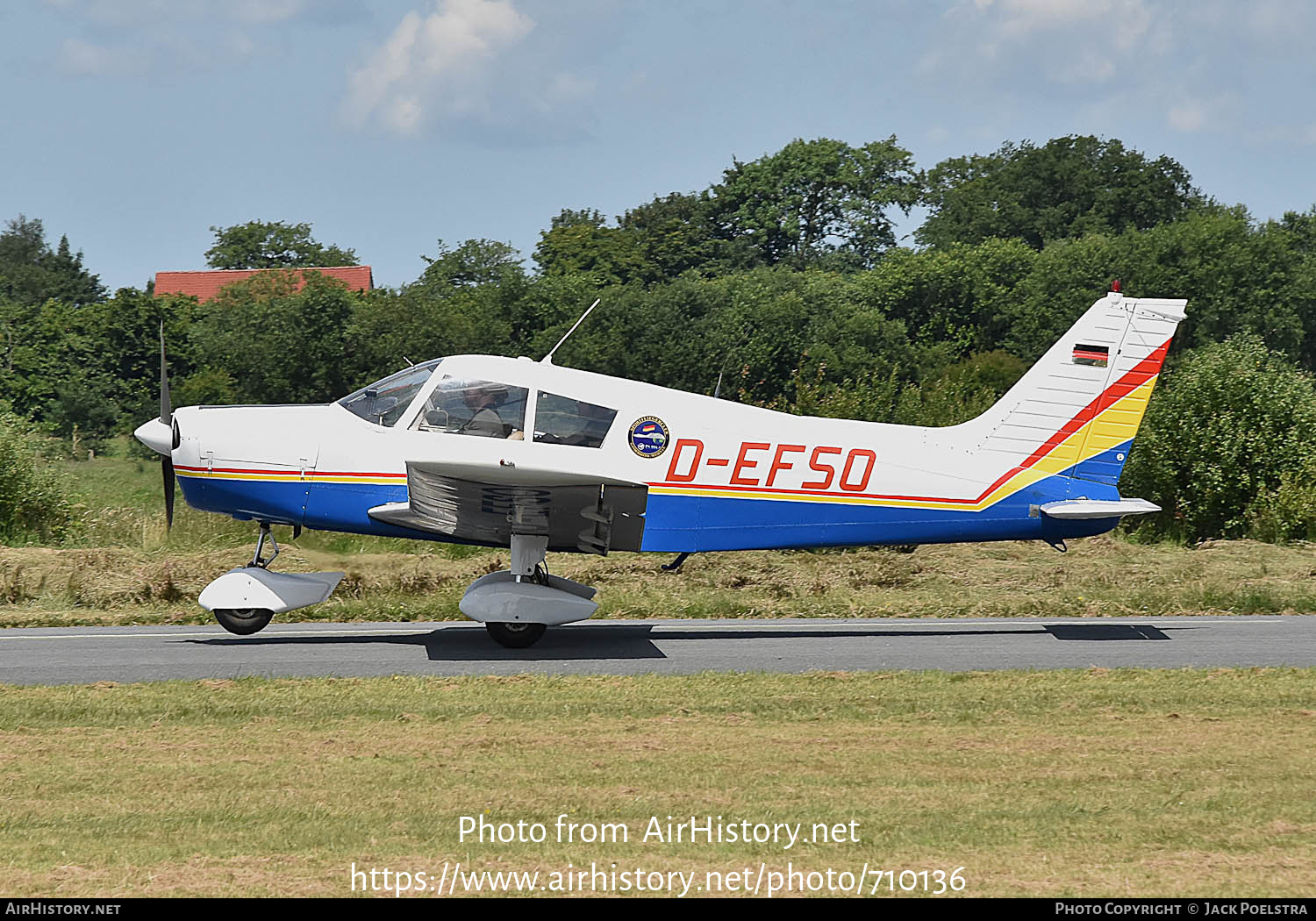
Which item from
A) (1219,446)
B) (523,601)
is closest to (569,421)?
(523,601)

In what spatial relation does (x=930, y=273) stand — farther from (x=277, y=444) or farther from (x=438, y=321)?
(x=277, y=444)

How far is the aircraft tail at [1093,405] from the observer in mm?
11516

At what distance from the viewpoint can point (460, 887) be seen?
4.89 metres

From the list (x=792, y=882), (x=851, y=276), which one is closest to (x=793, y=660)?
(x=792, y=882)

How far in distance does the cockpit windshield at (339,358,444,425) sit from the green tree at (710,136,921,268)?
65.0 m

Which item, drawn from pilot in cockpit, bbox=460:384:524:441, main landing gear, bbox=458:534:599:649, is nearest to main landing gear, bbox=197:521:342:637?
main landing gear, bbox=458:534:599:649

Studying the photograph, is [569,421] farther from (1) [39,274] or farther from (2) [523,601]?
(1) [39,274]

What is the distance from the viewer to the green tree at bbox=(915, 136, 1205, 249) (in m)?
69.5

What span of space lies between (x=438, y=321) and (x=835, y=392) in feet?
51.4

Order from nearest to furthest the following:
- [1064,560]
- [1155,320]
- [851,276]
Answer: [1155,320], [1064,560], [851,276]

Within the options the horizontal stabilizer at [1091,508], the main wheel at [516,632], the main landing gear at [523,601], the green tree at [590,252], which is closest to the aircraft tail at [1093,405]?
the horizontal stabilizer at [1091,508]

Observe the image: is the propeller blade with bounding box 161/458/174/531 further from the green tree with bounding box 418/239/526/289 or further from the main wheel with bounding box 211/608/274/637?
the green tree with bounding box 418/239/526/289

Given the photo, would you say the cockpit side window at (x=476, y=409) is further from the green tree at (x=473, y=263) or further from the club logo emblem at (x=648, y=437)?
the green tree at (x=473, y=263)

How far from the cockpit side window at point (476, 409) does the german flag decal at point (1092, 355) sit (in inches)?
195
